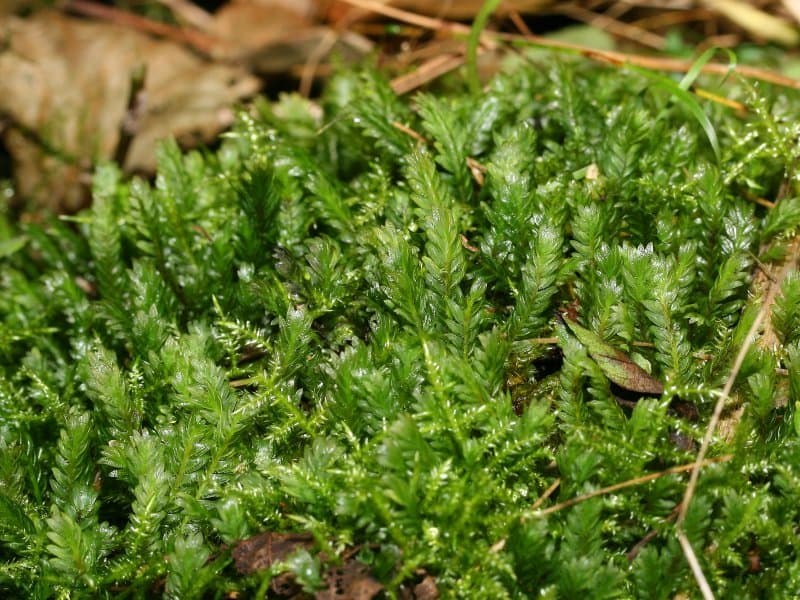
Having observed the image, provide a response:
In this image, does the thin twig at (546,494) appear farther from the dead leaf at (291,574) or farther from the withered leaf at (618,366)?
the dead leaf at (291,574)

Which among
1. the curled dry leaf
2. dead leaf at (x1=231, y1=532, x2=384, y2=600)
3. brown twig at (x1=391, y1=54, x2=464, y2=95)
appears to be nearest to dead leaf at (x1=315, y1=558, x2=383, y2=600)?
dead leaf at (x1=231, y1=532, x2=384, y2=600)

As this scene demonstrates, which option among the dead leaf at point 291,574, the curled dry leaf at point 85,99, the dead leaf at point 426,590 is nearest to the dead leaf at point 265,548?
the dead leaf at point 291,574

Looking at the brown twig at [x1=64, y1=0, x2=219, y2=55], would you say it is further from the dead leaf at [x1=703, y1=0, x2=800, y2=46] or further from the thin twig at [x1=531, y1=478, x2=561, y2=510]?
the thin twig at [x1=531, y1=478, x2=561, y2=510]

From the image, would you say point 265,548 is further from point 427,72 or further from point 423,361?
point 427,72

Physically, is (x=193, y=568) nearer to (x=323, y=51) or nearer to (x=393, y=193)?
(x=393, y=193)

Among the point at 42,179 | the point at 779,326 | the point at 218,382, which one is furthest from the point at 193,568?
the point at 42,179

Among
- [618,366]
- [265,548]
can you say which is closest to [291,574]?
[265,548]
